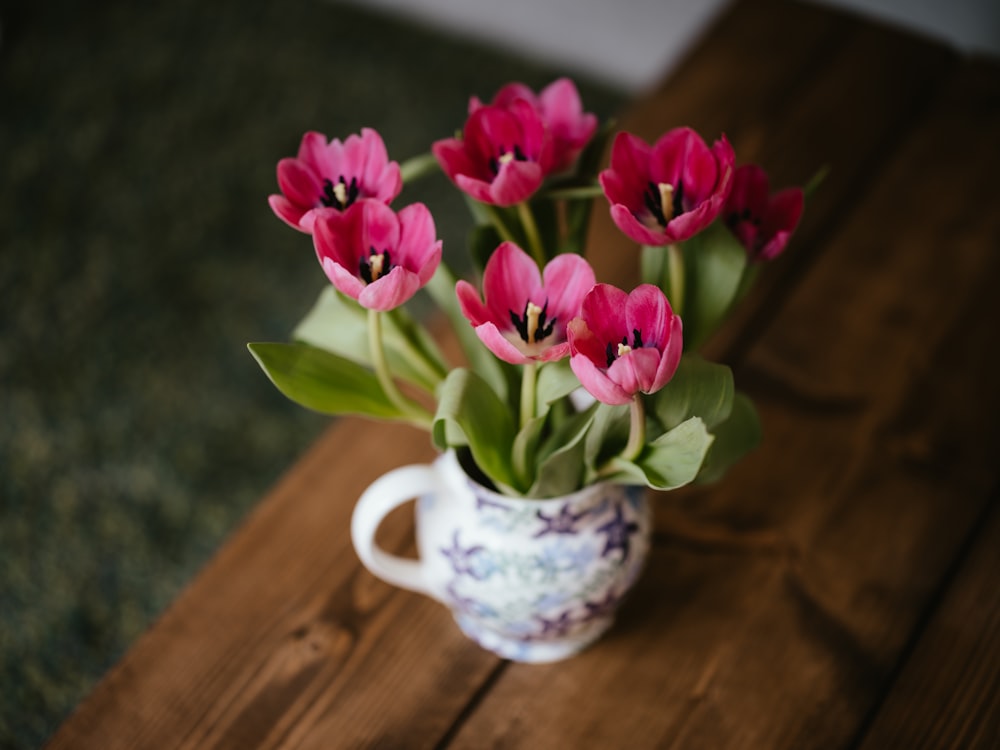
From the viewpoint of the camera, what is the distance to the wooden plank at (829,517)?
2.22 feet

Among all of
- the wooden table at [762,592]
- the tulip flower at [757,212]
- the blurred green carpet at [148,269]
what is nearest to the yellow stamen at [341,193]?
the tulip flower at [757,212]

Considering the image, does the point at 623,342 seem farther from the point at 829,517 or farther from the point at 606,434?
the point at 829,517

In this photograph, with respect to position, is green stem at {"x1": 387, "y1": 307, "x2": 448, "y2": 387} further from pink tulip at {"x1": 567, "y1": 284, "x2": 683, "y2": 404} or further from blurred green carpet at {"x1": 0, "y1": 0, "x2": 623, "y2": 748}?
blurred green carpet at {"x1": 0, "y1": 0, "x2": 623, "y2": 748}

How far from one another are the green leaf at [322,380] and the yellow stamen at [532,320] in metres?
0.13

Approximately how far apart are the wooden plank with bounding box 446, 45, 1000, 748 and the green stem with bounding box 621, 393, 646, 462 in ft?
0.71

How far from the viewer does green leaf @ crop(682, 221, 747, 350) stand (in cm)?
58

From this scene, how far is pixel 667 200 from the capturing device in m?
0.52

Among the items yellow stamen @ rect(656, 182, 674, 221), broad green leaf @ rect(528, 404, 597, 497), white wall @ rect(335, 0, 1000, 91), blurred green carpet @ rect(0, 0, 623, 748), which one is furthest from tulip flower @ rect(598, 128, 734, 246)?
white wall @ rect(335, 0, 1000, 91)

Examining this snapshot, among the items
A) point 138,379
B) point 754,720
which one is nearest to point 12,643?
point 138,379

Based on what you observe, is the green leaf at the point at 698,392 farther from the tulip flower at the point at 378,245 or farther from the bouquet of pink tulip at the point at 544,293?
the tulip flower at the point at 378,245

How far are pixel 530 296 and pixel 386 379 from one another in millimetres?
106

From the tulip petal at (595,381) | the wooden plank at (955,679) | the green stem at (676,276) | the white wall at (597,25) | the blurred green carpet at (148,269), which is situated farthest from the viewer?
the white wall at (597,25)

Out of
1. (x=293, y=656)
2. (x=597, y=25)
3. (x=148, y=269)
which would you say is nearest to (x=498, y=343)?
(x=293, y=656)

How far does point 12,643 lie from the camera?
50.4 inches
